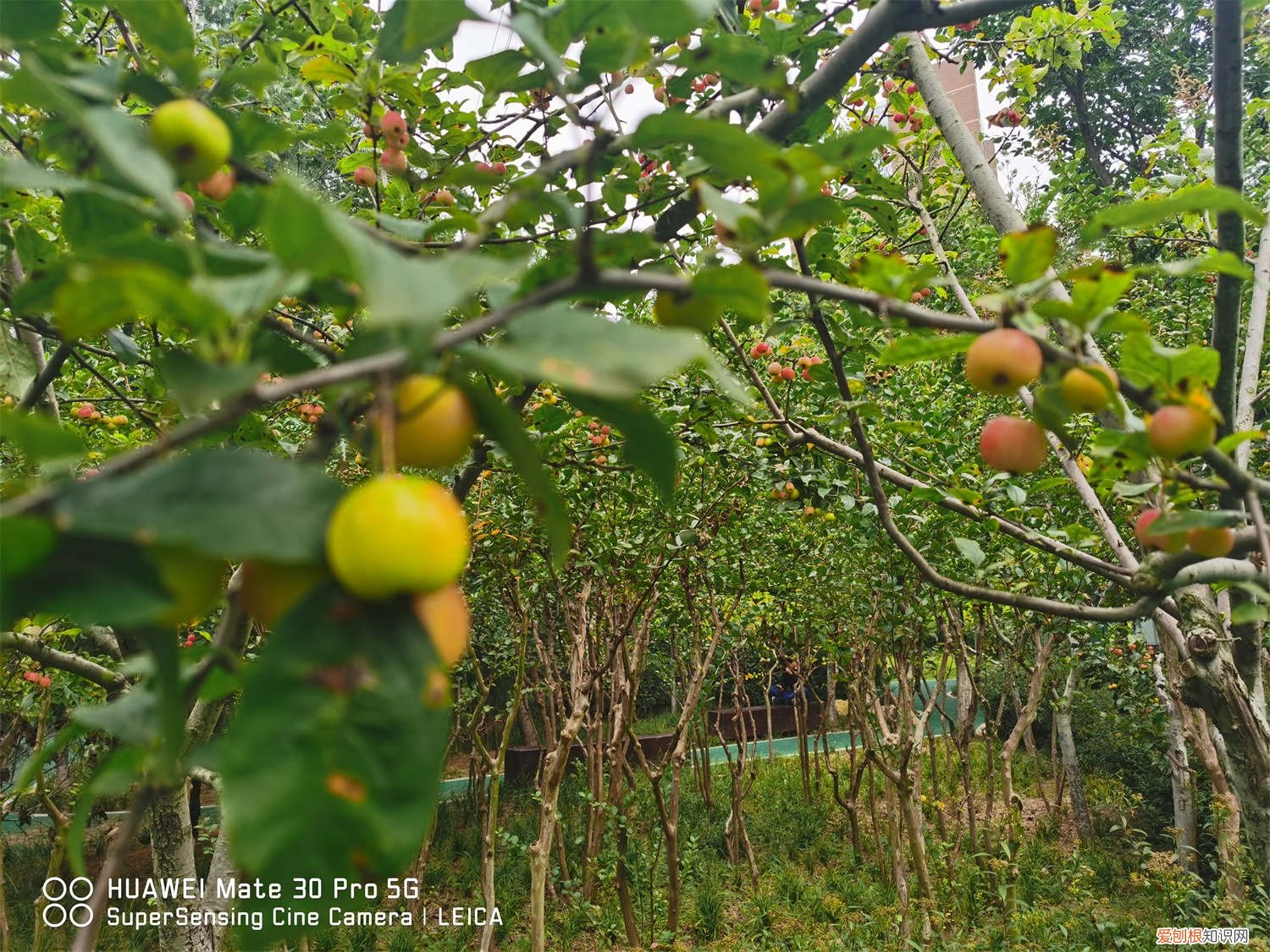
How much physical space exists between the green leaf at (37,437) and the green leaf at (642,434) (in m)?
A: 0.26

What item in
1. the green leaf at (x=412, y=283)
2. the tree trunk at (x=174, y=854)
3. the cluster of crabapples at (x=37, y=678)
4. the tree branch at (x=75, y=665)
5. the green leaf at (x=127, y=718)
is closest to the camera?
the green leaf at (x=412, y=283)

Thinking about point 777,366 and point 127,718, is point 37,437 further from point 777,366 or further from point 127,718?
point 777,366

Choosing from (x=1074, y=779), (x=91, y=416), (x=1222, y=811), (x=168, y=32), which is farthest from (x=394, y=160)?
(x=1074, y=779)

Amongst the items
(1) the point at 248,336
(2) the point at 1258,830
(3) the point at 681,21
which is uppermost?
(3) the point at 681,21

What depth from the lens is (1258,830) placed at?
1818 millimetres

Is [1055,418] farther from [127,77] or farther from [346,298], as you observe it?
[127,77]

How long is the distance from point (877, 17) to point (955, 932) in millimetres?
4785

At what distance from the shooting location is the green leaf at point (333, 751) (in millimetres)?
312

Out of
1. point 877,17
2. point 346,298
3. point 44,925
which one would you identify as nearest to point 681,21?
point 346,298

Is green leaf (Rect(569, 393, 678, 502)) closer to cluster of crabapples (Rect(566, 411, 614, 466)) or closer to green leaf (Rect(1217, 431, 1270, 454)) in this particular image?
green leaf (Rect(1217, 431, 1270, 454))

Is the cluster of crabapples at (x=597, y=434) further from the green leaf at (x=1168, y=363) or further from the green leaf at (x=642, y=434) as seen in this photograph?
the green leaf at (x=642, y=434)

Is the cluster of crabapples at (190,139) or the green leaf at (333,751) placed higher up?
the cluster of crabapples at (190,139)

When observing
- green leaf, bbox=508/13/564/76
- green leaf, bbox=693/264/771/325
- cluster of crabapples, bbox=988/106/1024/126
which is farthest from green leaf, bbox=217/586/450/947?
cluster of crabapples, bbox=988/106/1024/126

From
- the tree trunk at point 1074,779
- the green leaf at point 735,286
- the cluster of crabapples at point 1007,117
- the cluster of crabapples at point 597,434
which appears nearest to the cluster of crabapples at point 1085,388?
the green leaf at point 735,286
